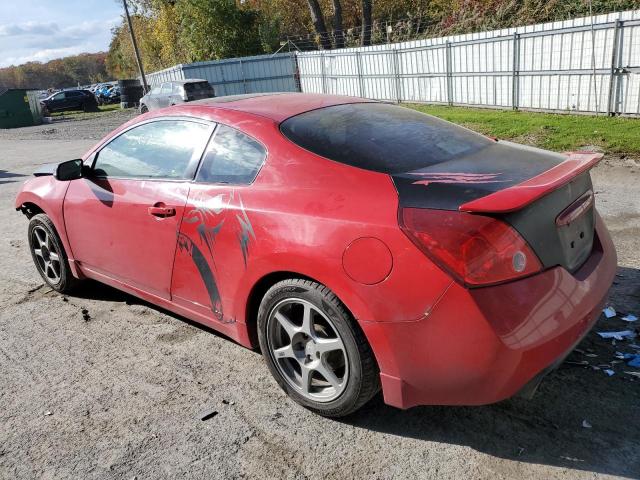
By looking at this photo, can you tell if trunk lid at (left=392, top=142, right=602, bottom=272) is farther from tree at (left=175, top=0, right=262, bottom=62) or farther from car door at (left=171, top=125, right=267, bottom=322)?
tree at (left=175, top=0, right=262, bottom=62)

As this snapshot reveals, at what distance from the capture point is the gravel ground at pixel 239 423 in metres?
2.45

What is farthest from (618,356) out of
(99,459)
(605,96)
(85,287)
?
(605,96)

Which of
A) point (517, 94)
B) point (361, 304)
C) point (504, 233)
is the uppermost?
point (504, 233)

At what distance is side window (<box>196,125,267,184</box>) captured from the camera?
2990 millimetres

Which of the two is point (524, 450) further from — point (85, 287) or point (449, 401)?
point (85, 287)

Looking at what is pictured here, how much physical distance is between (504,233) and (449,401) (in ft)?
2.46

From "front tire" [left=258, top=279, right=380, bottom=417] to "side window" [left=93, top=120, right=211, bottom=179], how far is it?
1.06 meters

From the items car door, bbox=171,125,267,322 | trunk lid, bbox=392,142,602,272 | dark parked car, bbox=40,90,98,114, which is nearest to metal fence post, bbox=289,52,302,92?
dark parked car, bbox=40,90,98,114

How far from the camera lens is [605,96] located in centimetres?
1167

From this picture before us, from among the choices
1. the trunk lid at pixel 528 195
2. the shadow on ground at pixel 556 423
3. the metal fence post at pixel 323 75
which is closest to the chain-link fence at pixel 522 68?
the metal fence post at pixel 323 75

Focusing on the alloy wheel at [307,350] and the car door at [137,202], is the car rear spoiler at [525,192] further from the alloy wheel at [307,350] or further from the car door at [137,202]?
the car door at [137,202]

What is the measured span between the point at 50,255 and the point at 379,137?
3.22 meters

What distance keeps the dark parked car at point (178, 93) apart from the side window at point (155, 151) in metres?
18.4

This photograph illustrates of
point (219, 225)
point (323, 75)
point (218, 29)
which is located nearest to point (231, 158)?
point (219, 225)
